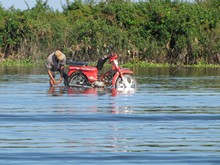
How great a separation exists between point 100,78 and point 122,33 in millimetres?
21988

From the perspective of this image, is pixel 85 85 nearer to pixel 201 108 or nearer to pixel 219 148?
pixel 201 108

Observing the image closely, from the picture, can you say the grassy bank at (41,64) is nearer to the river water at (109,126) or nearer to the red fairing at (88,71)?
the red fairing at (88,71)

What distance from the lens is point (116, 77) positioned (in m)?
24.6

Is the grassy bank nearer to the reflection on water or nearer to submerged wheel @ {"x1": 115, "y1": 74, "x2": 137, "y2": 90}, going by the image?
submerged wheel @ {"x1": 115, "y1": 74, "x2": 137, "y2": 90}

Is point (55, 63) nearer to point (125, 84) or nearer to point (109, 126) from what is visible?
point (125, 84)

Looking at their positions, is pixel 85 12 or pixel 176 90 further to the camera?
pixel 85 12

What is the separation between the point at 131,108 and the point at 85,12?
110ft

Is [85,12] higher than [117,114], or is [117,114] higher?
[85,12]

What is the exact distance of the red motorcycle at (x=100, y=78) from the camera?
2464cm

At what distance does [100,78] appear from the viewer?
25.2m

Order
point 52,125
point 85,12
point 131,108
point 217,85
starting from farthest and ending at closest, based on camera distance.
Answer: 1. point 85,12
2. point 217,85
3. point 131,108
4. point 52,125

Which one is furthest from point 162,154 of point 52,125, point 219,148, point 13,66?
point 13,66

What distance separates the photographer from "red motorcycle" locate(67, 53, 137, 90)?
24.6 m

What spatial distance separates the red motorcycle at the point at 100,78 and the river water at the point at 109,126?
0.61m
